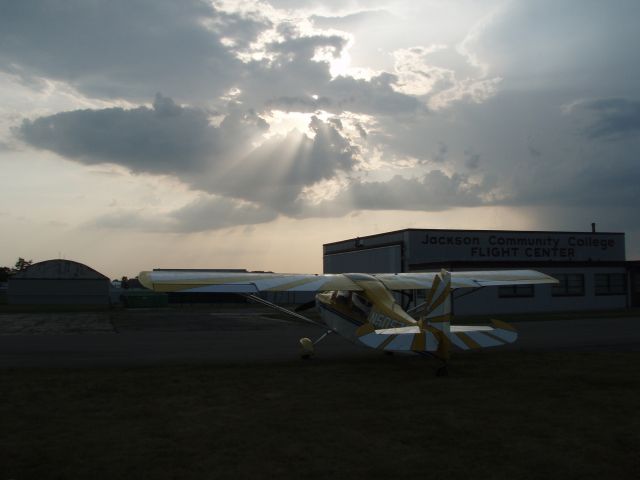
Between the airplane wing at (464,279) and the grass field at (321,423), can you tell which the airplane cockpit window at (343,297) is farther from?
the grass field at (321,423)

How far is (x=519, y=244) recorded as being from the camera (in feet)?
130

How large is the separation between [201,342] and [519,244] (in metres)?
27.7

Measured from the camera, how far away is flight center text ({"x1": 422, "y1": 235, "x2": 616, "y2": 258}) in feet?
124

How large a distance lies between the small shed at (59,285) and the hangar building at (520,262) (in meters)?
25.3

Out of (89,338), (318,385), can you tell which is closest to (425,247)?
(89,338)

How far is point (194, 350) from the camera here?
15.8m

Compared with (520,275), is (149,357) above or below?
below

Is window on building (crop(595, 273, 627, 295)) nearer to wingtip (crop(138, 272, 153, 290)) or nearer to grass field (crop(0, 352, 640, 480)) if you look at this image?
grass field (crop(0, 352, 640, 480))

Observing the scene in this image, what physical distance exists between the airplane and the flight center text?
2177cm

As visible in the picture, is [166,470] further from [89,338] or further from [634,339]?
[634,339]

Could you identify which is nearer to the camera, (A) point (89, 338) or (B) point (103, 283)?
(A) point (89, 338)

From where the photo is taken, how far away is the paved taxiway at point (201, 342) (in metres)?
14.0

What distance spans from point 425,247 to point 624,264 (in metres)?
12.2

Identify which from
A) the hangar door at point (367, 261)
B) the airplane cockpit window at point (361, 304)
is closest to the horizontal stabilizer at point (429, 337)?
the airplane cockpit window at point (361, 304)
